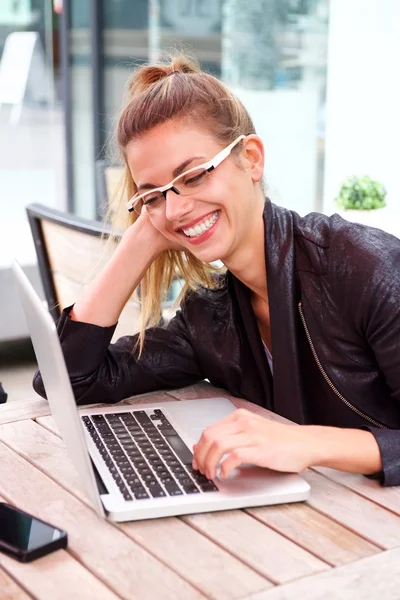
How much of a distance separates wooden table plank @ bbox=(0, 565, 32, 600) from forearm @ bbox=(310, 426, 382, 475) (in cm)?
44

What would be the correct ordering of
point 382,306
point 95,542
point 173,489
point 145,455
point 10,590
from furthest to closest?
point 382,306 < point 145,455 < point 173,489 < point 95,542 < point 10,590

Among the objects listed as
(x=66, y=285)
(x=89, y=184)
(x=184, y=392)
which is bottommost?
(x=89, y=184)

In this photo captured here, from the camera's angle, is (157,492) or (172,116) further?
(172,116)

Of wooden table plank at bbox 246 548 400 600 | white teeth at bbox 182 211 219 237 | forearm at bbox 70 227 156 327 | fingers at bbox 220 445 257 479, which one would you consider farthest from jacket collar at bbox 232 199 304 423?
wooden table plank at bbox 246 548 400 600

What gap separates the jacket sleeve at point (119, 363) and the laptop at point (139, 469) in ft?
0.65

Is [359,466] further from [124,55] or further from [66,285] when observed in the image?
[124,55]

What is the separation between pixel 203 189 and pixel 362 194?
3.10 m

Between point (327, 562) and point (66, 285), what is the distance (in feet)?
6.60

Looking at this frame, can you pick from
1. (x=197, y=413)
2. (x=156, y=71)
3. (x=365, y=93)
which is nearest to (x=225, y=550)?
(x=197, y=413)

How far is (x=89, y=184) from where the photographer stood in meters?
6.16

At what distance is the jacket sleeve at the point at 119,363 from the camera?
1648 mm

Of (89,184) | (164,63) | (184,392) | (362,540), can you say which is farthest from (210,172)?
(89,184)

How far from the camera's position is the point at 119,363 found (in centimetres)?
170

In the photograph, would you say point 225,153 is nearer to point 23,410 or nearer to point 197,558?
point 23,410
